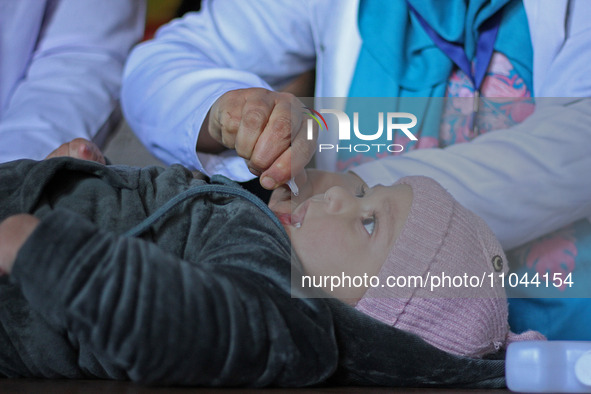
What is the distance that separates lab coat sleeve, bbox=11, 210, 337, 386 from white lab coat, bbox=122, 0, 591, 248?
1.04 feet

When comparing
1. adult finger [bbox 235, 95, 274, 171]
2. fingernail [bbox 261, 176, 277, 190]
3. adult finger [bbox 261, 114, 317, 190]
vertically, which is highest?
adult finger [bbox 235, 95, 274, 171]

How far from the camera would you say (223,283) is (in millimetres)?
481

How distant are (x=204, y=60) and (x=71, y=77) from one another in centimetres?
28

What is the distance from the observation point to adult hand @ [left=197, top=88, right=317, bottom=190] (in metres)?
0.64

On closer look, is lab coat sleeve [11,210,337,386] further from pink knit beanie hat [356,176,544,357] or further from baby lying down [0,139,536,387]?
pink knit beanie hat [356,176,544,357]

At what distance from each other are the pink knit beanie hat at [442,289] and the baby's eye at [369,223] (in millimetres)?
35

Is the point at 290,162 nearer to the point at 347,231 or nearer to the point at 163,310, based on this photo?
the point at 347,231

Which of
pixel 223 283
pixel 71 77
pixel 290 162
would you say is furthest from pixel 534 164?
pixel 71 77

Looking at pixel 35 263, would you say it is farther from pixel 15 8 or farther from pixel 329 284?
pixel 15 8

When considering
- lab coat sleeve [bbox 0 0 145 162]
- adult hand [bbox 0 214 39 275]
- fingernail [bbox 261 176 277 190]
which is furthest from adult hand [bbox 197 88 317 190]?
lab coat sleeve [bbox 0 0 145 162]

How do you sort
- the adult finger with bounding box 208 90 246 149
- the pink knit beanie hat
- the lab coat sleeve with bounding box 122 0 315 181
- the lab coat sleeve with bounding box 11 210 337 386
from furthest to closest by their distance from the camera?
the lab coat sleeve with bounding box 122 0 315 181 < the adult finger with bounding box 208 90 246 149 < the pink knit beanie hat < the lab coat sleeve with bounding box 11 210 337 386

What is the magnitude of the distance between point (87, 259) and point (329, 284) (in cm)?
27

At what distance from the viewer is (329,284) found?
23.8 inches

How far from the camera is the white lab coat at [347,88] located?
806mm
